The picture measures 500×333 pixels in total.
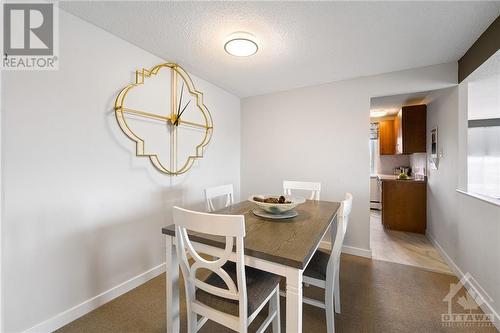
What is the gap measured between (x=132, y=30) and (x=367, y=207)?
10.6ft

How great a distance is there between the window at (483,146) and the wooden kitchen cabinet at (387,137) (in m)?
1.78

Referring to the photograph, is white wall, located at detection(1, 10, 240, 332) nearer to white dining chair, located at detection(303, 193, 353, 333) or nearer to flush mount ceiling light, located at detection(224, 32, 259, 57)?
flush mount ceiling light, located at detection(224, 32, 259, 57)

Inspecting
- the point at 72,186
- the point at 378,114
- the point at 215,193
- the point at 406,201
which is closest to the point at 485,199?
the point at 406,201

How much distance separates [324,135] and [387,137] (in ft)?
8.40

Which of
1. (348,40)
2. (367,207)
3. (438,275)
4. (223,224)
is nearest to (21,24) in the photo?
(223,224)

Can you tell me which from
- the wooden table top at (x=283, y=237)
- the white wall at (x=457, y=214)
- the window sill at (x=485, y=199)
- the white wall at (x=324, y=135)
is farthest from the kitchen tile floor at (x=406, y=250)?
the wooden table top at (x=283, y=237)

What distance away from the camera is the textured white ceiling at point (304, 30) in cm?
144

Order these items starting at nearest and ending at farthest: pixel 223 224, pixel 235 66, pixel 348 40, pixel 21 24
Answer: pixel 223 224 → pixel 21 24 → pixel 348 40 → pixel 235 66

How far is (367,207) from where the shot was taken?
8.59 ft

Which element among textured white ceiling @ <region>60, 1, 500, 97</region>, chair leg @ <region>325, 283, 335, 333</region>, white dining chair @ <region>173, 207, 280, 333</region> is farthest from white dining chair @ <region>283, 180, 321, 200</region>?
textured white ceiling @ <region>60, 1, 500, 97</region>

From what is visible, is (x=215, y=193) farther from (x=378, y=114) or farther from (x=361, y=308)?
(x=378, y=114)

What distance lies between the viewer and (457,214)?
2.14 m

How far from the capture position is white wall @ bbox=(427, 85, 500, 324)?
1.58 m

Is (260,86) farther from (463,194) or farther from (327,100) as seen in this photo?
(463,194)
